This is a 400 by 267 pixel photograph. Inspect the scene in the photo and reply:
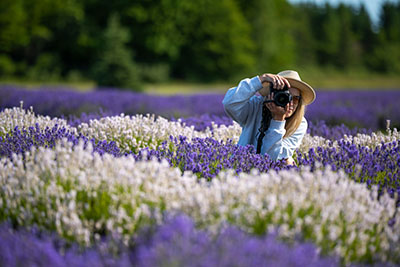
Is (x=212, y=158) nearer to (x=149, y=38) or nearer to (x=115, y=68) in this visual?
(x=115, y=68)

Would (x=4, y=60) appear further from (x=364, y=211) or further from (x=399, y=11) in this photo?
(x=399, y=11)

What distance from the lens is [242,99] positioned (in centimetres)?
333

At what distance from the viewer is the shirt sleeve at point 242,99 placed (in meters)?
3.27

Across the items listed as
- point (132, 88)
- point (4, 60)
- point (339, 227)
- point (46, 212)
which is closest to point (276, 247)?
point (339, 227)

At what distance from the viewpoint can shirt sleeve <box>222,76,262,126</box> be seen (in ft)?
10.7

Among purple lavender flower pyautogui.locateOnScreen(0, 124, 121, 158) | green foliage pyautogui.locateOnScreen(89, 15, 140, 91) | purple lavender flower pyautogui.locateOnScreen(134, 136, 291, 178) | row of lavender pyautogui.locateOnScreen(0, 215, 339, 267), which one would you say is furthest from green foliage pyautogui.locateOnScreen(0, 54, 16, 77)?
row of lavender pyautogui.locateOnScreen(0, 215, 339, 267)

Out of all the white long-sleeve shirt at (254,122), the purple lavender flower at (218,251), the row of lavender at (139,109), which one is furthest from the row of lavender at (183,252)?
the row of lavender at (139,109)

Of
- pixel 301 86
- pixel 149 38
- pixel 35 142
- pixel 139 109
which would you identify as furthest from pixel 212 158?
pixel 149 38

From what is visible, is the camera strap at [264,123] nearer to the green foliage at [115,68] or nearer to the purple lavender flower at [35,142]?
the purple lavender flower at [35,142]

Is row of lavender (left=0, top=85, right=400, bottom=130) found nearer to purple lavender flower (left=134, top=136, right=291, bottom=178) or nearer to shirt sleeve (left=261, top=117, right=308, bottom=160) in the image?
shirt sleeve (left=261, top=117, right=308, bottom=160)

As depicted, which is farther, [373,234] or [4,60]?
[4,60]

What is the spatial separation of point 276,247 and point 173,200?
730mm

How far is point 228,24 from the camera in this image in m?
32.6

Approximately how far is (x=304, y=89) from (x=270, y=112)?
Answer: 38 centimetres
